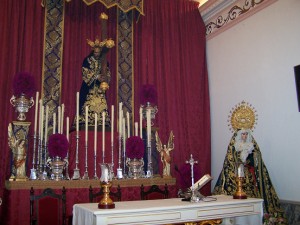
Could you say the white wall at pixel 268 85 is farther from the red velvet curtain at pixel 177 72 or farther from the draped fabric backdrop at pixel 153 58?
the draped fabric backdrop at pixel 153 58

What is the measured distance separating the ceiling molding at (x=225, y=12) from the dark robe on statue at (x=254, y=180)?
2.19 meters

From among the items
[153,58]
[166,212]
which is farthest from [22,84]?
[153,58]

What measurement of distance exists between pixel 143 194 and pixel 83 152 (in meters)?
1.10

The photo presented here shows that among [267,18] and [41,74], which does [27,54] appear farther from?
[267,18]

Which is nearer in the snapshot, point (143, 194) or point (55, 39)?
point (143, 194)

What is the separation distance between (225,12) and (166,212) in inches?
175

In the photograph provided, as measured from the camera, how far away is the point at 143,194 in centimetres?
439

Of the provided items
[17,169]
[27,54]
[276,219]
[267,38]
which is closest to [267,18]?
[267,38]

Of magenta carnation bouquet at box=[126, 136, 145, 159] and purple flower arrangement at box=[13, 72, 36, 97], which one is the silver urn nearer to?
purple flower arrangement at box=[13, 72, 36, 97]

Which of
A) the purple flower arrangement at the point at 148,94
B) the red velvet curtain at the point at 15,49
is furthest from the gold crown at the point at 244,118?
the red velvet curtain at the point at 15,49

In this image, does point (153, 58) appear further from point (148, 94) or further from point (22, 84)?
point (22, 84)

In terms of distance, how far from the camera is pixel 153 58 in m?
6.40

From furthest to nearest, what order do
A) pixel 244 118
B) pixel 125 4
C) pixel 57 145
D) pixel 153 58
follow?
pixel 153 58, pixel 125 4, pixel 244 118, pixel 57 145

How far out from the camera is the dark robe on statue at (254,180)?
4.60m
